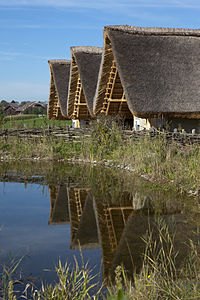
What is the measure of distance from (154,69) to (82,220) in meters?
8.30

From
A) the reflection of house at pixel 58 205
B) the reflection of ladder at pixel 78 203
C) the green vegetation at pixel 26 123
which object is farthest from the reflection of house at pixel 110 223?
the green vegetation at pixel 26 123

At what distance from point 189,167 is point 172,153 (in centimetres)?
131

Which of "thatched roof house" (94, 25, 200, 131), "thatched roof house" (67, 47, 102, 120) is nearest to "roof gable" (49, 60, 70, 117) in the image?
"thatched roof house" (67, 47, 102, 120)

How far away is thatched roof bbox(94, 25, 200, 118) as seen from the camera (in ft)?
40.5

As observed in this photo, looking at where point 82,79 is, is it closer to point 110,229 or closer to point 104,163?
point 104,163

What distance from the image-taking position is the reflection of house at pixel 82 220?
4977 millimetres

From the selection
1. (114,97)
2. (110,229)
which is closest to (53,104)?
(114,97)

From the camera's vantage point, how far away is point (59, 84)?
20.6m

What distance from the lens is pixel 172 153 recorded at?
9023mm

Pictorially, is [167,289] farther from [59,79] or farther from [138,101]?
[59,79]

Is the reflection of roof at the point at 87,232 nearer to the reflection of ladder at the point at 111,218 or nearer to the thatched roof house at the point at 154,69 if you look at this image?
the reflection of ladder at the point at 111,218

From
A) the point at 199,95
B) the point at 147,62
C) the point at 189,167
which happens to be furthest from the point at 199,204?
the point at 147,62

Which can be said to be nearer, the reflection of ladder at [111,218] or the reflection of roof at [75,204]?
the reflection of ladder at [111,218]

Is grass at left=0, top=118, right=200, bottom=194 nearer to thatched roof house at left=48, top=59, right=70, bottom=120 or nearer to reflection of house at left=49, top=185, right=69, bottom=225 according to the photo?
reflection of house at left=49, top=185, right=69, bottom=225
